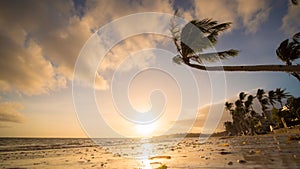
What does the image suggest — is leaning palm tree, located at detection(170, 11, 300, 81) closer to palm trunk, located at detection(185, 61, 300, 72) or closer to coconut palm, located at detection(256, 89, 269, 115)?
palm trunk, located at detection(185, 61, 300, 72)

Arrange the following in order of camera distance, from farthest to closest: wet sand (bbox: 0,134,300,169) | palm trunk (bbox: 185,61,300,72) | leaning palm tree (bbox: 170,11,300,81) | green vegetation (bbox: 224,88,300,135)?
green vegetation (bbox: 224,88,300,135) < leaning palm tree (bbox: 170,11,300,81) < palm trunk (bbox: 185,61,300,72) < wet sand (bbox: 0,134,300,169)

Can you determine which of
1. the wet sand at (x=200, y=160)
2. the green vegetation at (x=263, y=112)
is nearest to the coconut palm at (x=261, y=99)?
the green vegetation at (x=263, y=112)

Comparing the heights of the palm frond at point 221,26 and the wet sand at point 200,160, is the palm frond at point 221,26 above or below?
above

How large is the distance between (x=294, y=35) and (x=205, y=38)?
12.2 ft

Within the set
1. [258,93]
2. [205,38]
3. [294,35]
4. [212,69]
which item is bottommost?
[212,69]

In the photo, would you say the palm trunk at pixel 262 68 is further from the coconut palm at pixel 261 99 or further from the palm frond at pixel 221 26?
the coconut palm at pixel 261 99

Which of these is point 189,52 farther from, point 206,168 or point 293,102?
point 293,102

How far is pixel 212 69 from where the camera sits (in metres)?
7.66

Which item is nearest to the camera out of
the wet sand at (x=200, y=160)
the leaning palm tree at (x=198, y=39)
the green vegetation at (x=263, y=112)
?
the wet sand at (x=200, y=160)

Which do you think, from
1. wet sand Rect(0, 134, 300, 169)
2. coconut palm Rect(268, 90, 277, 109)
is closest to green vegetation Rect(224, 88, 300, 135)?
coconut palm Rect(268, 90, 277, 109)

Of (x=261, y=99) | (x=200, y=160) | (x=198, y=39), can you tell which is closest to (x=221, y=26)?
(x=198, y=39)

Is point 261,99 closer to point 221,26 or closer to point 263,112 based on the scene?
point 263,112

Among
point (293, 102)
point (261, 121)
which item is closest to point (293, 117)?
point (293, 102)

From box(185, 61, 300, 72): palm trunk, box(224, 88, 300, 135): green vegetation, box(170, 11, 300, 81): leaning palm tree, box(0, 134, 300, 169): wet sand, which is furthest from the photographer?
box(224, 88, 300, 135): green vegetation
